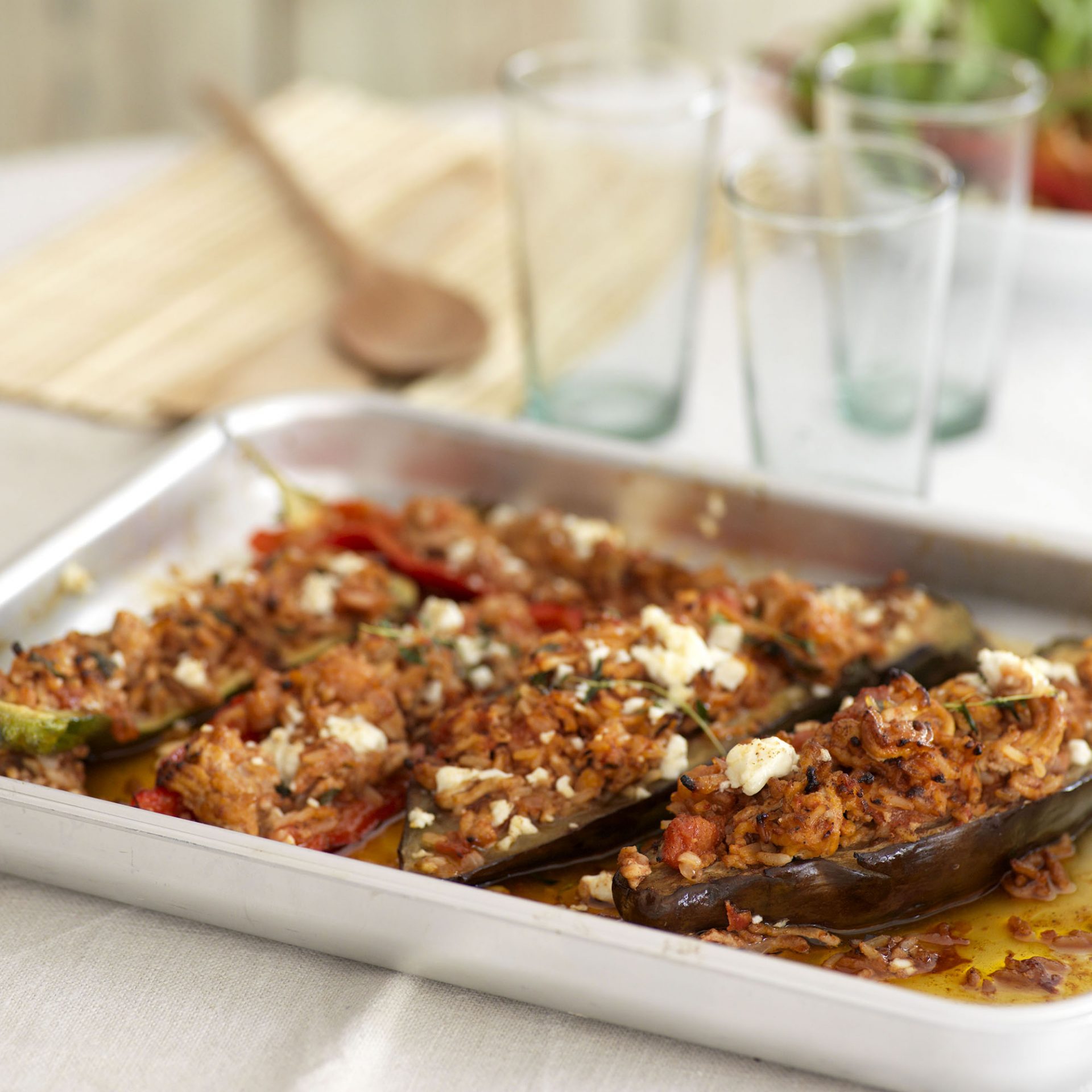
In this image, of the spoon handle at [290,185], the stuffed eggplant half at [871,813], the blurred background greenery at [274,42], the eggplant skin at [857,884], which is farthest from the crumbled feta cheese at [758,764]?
the blurred background greenery at [274,42]

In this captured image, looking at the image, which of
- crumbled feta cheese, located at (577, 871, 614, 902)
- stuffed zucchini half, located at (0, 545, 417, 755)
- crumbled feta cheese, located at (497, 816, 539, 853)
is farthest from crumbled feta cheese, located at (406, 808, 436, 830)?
stuffed zucchini half, located at (0, 545, 417, 755)

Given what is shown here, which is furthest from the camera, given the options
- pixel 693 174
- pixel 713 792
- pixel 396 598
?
pixel 693 174

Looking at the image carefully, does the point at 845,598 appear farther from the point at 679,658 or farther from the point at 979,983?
the point at 979,983

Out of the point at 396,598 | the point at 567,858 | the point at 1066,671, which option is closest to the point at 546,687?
the point at 567,858

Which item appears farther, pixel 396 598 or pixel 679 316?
pixel 679 316

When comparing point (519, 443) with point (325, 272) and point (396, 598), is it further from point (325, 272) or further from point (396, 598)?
point (325, 272)

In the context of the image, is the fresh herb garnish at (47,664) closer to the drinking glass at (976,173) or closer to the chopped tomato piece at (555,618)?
the chopped tomato piece at (555,618)

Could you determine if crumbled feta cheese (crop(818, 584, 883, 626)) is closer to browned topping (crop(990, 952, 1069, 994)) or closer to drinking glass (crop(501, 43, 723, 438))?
browned topping (crop(990, 952, 1069, 994))
